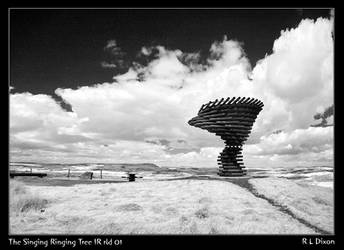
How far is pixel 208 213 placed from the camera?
11.3m

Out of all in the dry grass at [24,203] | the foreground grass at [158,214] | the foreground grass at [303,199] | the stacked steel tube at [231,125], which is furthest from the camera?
the stacked steel tube at [231,125]

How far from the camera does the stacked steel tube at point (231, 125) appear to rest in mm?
20250

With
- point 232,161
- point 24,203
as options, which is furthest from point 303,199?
point 24,203

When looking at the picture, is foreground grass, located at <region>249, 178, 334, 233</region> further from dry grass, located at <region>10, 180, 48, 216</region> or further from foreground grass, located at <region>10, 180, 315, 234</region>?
dry grass, located at <region>10, 180, 48, 216</region>

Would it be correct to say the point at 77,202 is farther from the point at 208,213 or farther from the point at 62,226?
→ the point at 208,213

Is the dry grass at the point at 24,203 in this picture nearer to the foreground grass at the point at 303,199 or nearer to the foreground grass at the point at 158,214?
the foreground grass at the point at 158,214

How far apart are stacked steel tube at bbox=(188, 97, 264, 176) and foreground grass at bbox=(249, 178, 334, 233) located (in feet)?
9.79

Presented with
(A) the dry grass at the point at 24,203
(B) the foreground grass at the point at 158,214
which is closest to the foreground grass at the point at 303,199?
(B) the foreground grass at the point at 158,214

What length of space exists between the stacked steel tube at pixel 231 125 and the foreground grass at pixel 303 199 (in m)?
2.98

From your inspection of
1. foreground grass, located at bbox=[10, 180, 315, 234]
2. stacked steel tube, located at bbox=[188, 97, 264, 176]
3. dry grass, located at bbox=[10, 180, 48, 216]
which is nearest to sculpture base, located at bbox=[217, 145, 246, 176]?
stacked steel tube, located at bbox=[188, 97, 264, 176]

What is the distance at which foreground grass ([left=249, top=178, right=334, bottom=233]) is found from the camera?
12.1 metres
